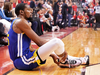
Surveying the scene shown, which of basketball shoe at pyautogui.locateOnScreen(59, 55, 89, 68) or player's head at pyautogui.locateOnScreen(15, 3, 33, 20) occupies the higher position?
player's head at pyautogui.locateOnScreen(15, 3, 33, 20)

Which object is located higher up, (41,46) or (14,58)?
(41,46)

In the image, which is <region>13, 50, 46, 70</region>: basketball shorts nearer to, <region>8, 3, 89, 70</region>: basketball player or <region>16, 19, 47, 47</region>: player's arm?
<region>8, 3, 89, 70</region>: basketball player

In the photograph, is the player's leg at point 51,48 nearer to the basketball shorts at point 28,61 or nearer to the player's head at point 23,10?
the basketball shorts at point 28,61

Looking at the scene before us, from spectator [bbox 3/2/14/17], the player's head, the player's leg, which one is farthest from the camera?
spectator [bbox 3/2/14/17]

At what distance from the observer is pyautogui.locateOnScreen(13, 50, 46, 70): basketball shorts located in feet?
7.56

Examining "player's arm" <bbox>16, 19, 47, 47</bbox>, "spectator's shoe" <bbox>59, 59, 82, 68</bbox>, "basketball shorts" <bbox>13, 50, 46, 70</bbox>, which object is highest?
"player's arm" <bbox>16, 19, 47, 47</bbox>

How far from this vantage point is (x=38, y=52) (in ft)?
7.45

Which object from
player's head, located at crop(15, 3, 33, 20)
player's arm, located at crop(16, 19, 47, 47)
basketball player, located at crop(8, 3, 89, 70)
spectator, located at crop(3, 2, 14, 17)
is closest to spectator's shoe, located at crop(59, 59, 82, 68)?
basketball player, located at crop(8, 3, 89, 70)

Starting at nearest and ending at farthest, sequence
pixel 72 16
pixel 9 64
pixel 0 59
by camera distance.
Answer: pixel 9 64
pixel 0 59
pixel 72 16

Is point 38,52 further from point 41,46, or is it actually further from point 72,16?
point 72,16

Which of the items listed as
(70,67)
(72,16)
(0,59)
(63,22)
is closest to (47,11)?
(63,22)

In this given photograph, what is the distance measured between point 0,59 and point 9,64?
0.40m

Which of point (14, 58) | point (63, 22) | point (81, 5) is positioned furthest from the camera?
point (81, 5)

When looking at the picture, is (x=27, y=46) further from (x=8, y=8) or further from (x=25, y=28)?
→ (x=8, y=8)
